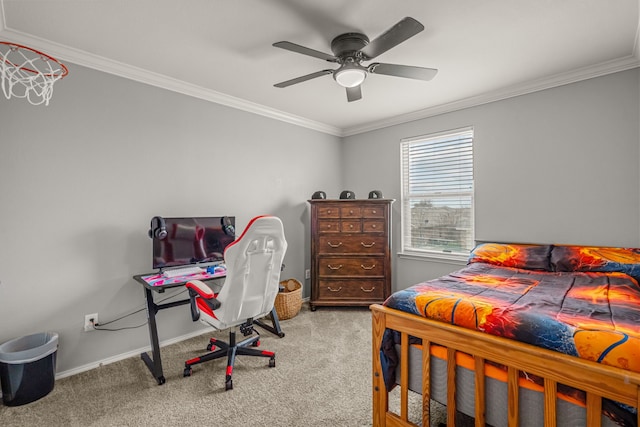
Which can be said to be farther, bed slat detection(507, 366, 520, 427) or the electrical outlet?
the electrical outlet

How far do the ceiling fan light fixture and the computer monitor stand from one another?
1.72 metres

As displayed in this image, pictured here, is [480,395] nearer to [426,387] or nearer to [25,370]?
[426,387]

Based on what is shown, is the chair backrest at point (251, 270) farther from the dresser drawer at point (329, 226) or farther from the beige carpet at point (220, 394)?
the dresser drawer at point (329, 226)

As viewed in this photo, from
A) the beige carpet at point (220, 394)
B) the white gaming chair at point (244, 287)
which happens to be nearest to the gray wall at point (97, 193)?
the beige carpet at point (220, 394)

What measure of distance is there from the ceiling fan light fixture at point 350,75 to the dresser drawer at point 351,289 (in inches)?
92.8

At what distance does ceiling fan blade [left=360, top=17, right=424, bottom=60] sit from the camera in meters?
1.62

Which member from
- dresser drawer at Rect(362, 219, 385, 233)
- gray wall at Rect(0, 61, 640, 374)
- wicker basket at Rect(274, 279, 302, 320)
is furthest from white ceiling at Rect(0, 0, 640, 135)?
wicker basket at Rect(274, 279, 302, 320)

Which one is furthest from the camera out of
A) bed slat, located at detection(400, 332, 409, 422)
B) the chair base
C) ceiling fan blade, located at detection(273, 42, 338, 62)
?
the chair base

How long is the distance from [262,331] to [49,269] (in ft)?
6.09

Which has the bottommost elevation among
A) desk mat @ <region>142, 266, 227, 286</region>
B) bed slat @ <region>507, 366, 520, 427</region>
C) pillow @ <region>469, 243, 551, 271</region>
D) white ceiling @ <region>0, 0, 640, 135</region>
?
bed slat @ <region>507, 366, 520, 427</region>

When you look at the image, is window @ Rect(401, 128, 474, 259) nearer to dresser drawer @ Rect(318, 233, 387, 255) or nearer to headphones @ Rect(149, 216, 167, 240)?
dresser drawer @ Rect(318, 233, 387, 255)

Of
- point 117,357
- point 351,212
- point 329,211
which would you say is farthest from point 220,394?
point 351,212

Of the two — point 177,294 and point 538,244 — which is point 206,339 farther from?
point 538,244

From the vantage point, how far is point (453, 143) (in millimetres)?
3684
